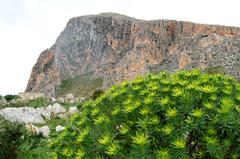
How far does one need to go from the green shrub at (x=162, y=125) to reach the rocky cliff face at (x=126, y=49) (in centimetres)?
6561

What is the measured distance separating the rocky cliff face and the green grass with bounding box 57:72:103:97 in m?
1.75

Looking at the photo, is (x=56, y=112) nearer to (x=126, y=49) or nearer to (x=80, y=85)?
(x=126, y=49)

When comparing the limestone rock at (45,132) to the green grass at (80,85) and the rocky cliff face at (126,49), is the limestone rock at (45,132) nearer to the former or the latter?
the rocky cliff face at (126,49)

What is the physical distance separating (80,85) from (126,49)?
52.3 feet

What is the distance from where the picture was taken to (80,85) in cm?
15025

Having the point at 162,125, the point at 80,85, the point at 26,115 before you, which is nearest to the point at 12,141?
the point at 162,125

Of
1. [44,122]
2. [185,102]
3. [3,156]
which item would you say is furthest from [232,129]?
[44,122]

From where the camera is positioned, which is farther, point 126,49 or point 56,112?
point 126,49

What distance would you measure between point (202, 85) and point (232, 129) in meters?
1.47

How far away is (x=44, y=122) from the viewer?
28672 millimetres

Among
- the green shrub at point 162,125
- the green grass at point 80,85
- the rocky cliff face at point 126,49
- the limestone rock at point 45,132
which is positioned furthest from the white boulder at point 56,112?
the green grass at point 80,85

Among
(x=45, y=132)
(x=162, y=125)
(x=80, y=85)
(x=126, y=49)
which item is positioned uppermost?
(x=162, y=125)

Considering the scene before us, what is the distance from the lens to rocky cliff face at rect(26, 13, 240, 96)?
93750 mm

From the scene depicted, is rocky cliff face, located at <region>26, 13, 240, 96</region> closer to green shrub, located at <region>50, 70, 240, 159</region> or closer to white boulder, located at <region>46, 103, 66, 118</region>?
white boulder, located at <region>46, 103, 66, 118</region>
